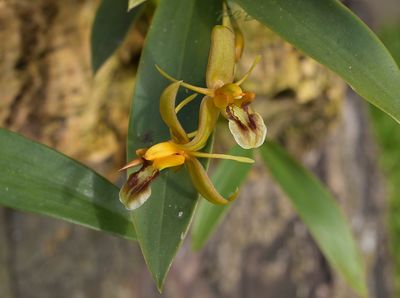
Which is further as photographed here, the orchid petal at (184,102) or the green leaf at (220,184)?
the green leaf at (220,184)

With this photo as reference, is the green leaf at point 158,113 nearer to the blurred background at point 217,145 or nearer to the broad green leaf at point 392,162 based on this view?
the blurred background at point 217,145

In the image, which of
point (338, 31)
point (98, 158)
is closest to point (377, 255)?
point (98, 158)

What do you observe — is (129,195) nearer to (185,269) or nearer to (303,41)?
(303,41)

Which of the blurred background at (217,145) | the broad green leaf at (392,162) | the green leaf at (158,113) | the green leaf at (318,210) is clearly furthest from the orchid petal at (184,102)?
the broad green leaf at (392,162)

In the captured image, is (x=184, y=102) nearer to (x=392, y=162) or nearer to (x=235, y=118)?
(x=235, y=118)

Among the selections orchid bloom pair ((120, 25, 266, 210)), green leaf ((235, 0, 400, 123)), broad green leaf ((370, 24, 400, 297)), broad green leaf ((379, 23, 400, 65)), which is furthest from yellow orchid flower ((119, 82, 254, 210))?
broad green leaf ((379, 23, 400, 65))

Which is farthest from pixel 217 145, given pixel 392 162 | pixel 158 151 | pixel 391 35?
pixel 391 35

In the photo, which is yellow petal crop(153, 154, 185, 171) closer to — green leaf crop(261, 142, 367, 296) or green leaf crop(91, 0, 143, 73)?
green leaf crop(91, 0, 143, 73)
